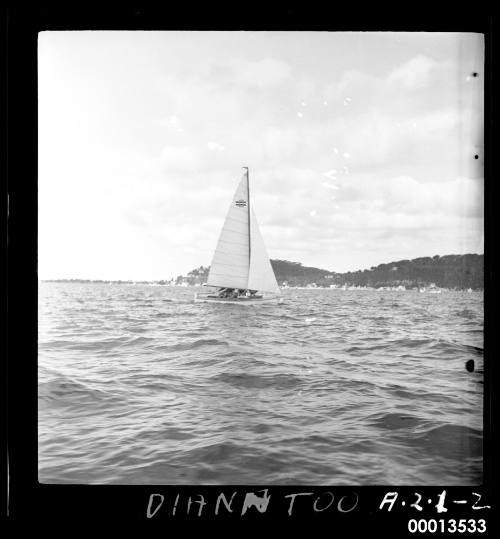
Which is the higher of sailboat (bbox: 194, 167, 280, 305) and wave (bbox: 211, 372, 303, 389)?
sailboat (bbox: 194, 167, 280, 305)

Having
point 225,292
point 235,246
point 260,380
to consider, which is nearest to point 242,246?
point 235,246

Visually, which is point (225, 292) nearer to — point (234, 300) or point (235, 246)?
point (234, 300)

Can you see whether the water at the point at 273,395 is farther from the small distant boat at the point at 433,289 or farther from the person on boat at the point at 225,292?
the person on boat at the point at 225,292

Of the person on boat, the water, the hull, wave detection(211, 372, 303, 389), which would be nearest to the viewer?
the water

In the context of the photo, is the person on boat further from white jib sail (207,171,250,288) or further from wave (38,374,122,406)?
wave (38,374,122,406)

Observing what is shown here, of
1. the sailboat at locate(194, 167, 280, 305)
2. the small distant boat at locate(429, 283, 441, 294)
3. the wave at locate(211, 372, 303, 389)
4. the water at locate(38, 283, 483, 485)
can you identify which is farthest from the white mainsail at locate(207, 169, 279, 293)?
the small distant boat at locate(429, 283, 441, 294)
